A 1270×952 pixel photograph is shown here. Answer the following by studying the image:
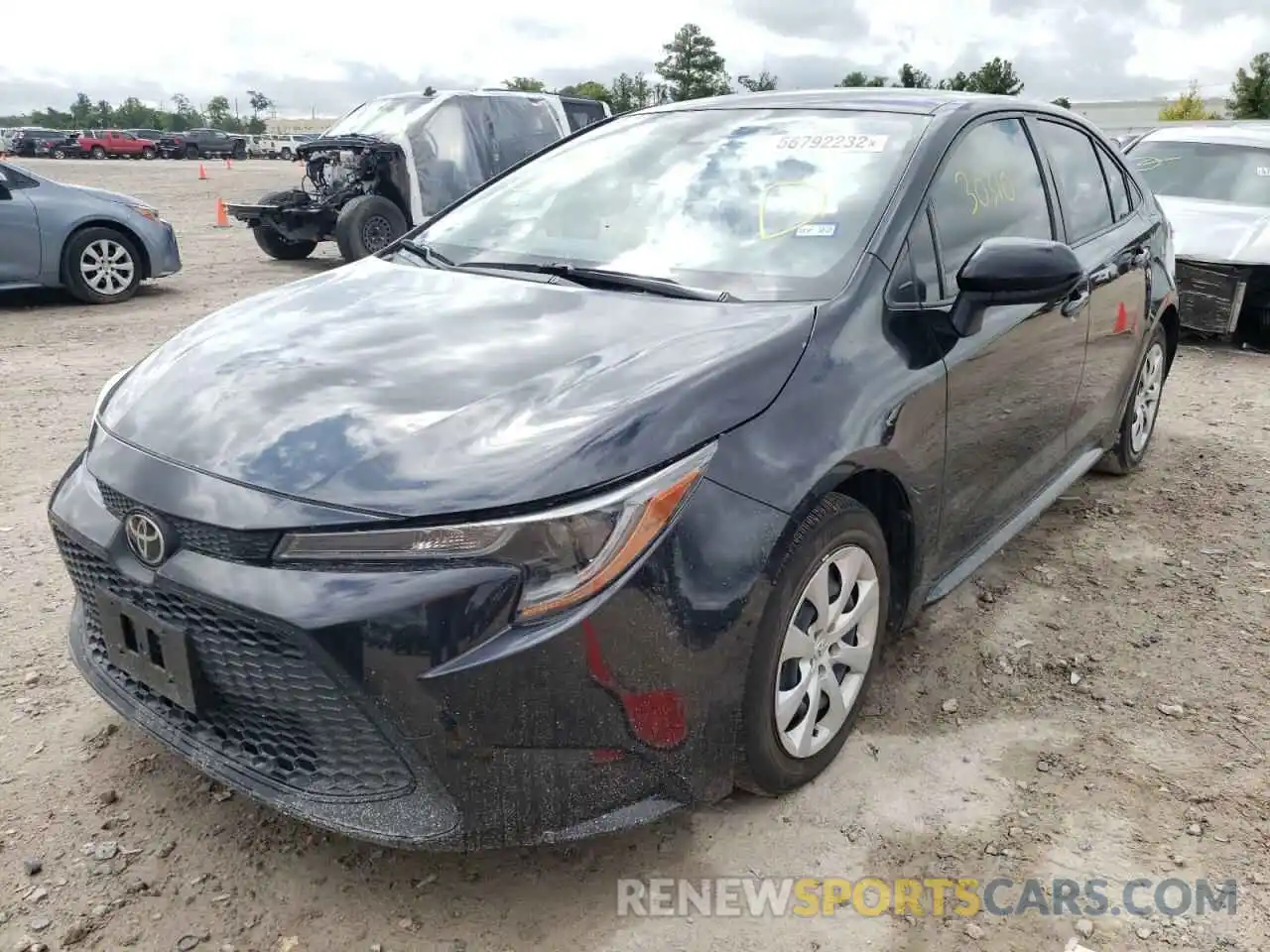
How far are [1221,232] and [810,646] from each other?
6782 millimetres

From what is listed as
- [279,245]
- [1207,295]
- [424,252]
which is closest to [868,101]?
[424,252]

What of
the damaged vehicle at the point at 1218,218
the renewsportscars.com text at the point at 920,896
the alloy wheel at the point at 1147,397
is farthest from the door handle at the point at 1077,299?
the damaged vehicle at the point at 1218,218

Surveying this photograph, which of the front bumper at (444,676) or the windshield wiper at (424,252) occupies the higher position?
the windshield wiper at (424,252)

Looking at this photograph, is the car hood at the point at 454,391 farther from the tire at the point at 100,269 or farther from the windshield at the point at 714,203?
the tire at the point at 100,269

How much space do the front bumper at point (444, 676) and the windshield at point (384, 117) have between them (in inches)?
376

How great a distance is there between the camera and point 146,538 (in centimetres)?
204

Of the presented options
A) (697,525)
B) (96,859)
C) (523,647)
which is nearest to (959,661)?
(697,525)

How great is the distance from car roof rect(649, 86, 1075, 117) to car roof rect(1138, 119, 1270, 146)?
641 centimetres

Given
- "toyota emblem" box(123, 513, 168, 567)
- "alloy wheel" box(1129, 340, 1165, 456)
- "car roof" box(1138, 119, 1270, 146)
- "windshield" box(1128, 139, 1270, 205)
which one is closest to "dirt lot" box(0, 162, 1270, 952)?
"toyota emblem" box(123, 513, 168, 567)

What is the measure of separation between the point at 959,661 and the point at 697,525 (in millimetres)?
1610

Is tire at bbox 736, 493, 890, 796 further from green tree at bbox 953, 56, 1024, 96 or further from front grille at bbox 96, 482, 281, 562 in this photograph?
green tree at bbox 953, 56, 1024, 96

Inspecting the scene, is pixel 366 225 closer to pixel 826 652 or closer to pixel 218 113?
pixel 826 652

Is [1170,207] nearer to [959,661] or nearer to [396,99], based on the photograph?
[959,661]

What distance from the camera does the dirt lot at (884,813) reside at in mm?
2148
